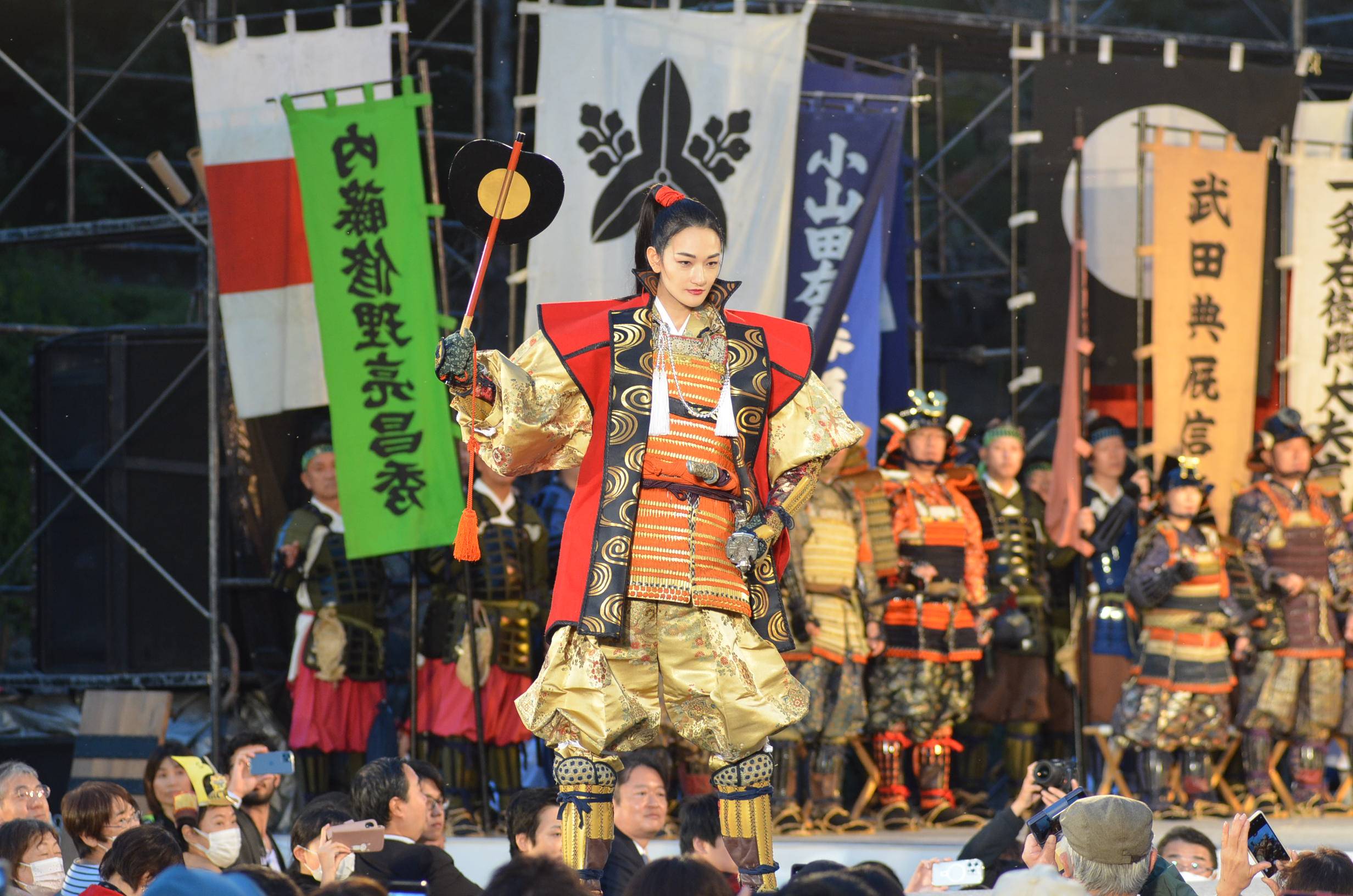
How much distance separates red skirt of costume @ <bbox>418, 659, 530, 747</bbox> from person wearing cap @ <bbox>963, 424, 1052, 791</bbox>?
216 centimetres

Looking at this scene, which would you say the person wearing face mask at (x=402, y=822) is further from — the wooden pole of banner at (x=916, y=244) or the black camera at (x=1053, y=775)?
the wooden pole of banner at (x=916, y=244)

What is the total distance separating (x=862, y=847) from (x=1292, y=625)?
2.93 meters

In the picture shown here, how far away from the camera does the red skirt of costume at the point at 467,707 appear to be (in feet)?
25.8

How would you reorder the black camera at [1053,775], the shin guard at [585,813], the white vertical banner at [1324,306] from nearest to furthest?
the shin guard at [585,813] < the black camera at [1053,775] < the white vertical banner at [1324,306]

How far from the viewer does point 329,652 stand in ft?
26.0

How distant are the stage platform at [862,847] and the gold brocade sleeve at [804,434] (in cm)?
159

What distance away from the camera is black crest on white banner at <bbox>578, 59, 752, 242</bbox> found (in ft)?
26.1

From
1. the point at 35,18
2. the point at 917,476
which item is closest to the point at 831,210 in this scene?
the point at 917,476

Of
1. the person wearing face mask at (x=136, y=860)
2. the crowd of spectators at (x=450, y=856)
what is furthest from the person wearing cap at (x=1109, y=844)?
the person wearing face mask at (x=136, y=860)

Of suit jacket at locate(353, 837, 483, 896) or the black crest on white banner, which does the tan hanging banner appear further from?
suit jacket at locate(353, 837, 483, 896)

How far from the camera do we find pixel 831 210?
8188 millimetres

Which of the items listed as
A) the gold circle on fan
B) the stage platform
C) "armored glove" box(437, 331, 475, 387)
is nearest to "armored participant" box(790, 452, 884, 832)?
the stage platform

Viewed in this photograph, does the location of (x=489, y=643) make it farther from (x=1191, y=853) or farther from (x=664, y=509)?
(x=664, y=509)

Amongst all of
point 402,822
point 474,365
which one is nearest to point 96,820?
point 402,822
